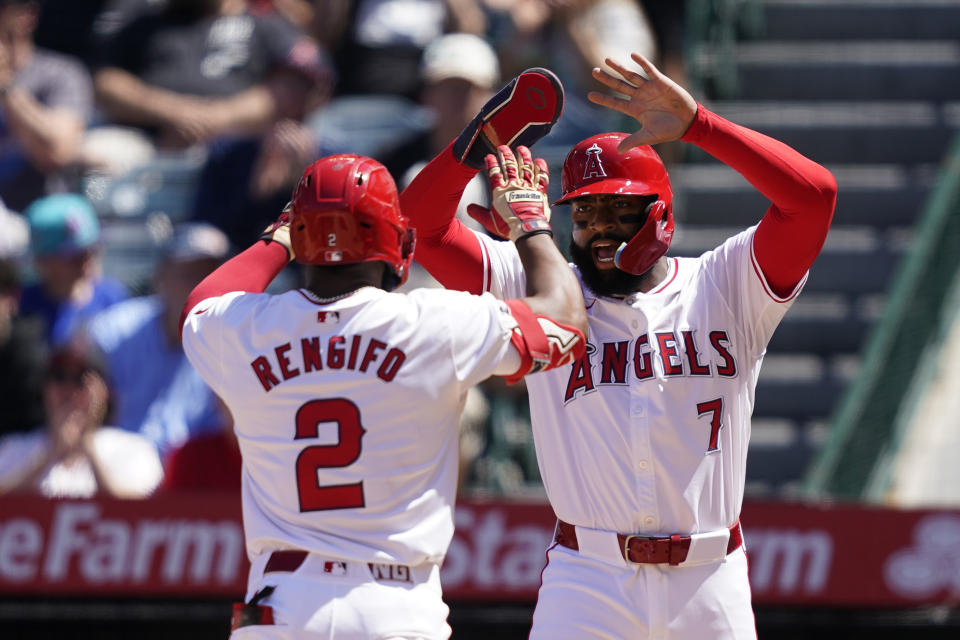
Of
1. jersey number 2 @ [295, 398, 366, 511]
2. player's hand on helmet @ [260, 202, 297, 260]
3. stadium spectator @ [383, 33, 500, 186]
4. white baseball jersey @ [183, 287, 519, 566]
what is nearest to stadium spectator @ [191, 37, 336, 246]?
stadium spectator @ [383, 33, 500, 186]

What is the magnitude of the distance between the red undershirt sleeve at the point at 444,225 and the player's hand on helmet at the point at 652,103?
514mm

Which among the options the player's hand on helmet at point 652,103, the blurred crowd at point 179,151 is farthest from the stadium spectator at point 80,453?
the player's hand on helmet at point 652,103

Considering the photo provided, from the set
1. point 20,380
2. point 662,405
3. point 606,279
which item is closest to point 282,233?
point 606,279

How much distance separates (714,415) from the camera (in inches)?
151

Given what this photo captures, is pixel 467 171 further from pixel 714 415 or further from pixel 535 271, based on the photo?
pixel 714 415

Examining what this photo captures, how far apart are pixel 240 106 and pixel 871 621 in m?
4.82

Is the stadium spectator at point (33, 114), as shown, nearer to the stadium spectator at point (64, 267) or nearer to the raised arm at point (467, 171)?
the stadium spectator at point (64, 267)

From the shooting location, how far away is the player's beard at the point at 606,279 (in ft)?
13.0

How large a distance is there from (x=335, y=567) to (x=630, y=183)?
4.53 feet

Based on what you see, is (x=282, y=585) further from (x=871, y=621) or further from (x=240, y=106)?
(x=240, y=106)

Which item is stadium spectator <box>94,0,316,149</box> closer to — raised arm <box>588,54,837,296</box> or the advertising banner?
the advertising banner

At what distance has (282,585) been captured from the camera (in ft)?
10.5

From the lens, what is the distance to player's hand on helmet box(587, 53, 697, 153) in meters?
3.74

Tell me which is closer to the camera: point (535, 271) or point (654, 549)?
point (535, 271)
